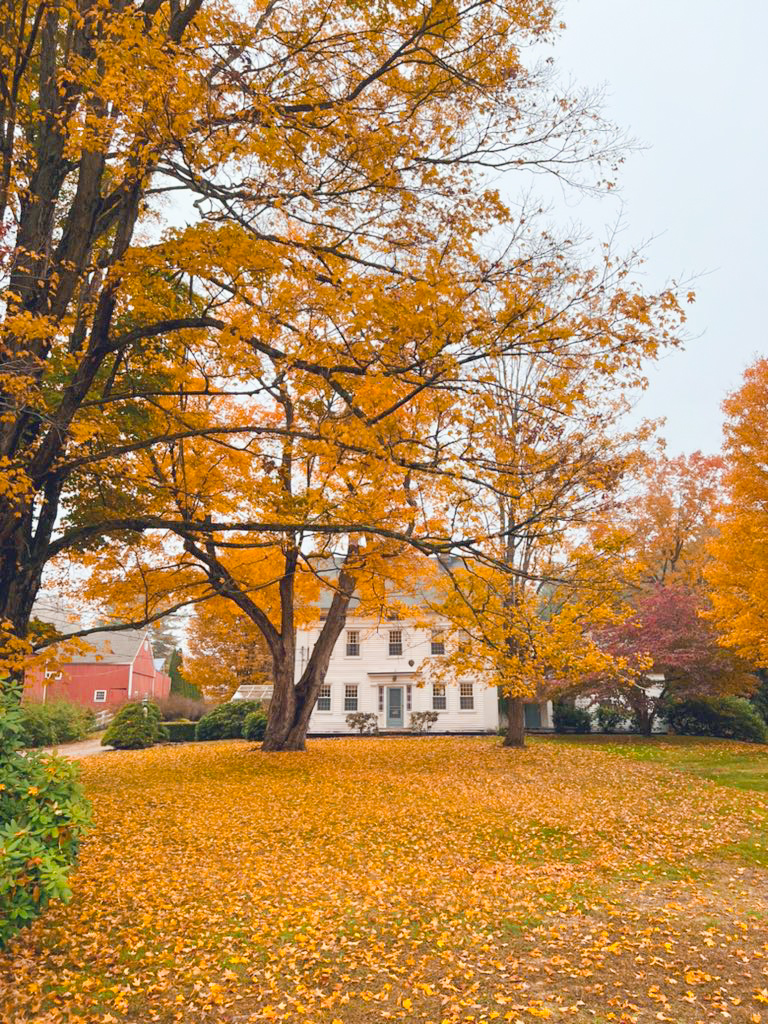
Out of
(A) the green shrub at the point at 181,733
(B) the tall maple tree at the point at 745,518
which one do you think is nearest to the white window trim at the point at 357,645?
(A) the green shrub at the point at 181,733

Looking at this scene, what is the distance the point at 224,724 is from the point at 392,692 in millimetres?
8039

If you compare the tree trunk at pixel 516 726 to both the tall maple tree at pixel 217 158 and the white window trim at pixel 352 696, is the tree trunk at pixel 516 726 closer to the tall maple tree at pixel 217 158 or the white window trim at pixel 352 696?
the white window trim at pixel 352 696

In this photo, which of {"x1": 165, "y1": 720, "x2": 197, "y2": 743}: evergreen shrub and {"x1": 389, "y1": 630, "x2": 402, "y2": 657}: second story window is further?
{"x1": 389, "y1": 630, "x2": 402, "y2": 657}: second story window

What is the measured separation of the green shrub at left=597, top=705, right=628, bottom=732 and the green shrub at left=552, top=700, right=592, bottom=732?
1.44 ft

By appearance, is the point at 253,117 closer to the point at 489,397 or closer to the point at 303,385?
the point at 303,385

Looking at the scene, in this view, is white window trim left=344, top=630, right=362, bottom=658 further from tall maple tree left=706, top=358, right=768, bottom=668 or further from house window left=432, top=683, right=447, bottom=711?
tall maple tree left=706, top=358, right=768, bottom=668

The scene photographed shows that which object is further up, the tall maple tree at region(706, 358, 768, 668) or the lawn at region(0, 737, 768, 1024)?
the tall maple tree at region(706, 358, 768, 668)

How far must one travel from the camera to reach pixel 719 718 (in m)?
26.9

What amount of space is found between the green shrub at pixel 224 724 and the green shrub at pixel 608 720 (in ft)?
45.6

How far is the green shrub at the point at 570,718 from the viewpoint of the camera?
96.0ft

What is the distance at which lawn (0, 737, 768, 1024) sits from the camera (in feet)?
15.0

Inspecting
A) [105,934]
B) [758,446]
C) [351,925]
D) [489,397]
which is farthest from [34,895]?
[758,446]

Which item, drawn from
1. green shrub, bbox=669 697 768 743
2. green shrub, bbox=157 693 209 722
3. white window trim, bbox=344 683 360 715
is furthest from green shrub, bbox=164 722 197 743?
green shrub, bbox=669 697 768 743

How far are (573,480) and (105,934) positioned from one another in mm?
6142
